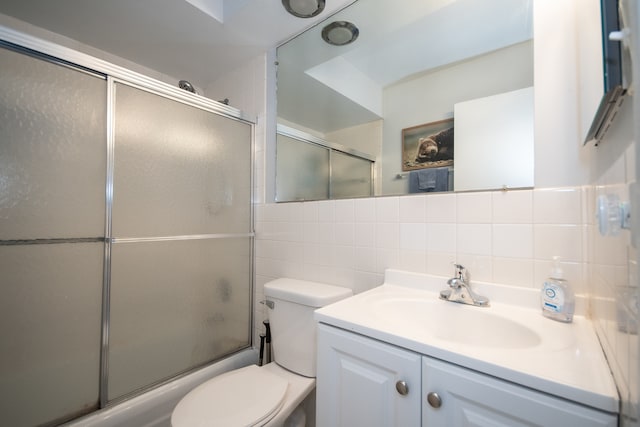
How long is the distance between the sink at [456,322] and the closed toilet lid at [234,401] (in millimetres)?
547

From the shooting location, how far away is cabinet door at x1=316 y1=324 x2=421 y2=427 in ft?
2.10

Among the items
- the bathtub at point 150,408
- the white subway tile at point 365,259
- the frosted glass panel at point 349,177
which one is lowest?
the bathtub at point 150,408

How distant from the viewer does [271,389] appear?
104 cm

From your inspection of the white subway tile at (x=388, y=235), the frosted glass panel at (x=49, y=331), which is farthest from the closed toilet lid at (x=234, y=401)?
the white subway tile at (x=388, y=235)

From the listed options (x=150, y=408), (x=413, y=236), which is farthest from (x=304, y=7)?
(x=150, y=408)

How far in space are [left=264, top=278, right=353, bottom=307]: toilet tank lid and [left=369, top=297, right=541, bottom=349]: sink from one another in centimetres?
30

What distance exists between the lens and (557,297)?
75 centimetres

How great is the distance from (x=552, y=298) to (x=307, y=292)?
2.86ft

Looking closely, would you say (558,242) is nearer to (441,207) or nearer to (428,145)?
(441,207)

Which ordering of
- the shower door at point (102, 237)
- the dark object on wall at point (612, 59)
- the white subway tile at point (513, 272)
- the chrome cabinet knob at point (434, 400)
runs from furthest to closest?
the shower door at point (102, 237)
the white subway tile at point (513, 272)
the chrome cabinet knob at point (434, 400)
the dark object on wall at point (612, 59)

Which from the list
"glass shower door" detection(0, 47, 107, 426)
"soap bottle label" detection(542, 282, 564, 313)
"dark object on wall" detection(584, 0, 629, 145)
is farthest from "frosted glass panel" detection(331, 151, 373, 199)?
"glass shower door" detection(0, 47, 107, 426)

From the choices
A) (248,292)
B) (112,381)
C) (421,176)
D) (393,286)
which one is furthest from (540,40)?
(112,381)

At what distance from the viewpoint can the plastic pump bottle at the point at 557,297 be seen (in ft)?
2.43

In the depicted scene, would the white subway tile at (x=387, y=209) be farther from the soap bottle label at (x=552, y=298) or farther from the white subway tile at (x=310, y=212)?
the soap bottle label at (x=552, y=298)
